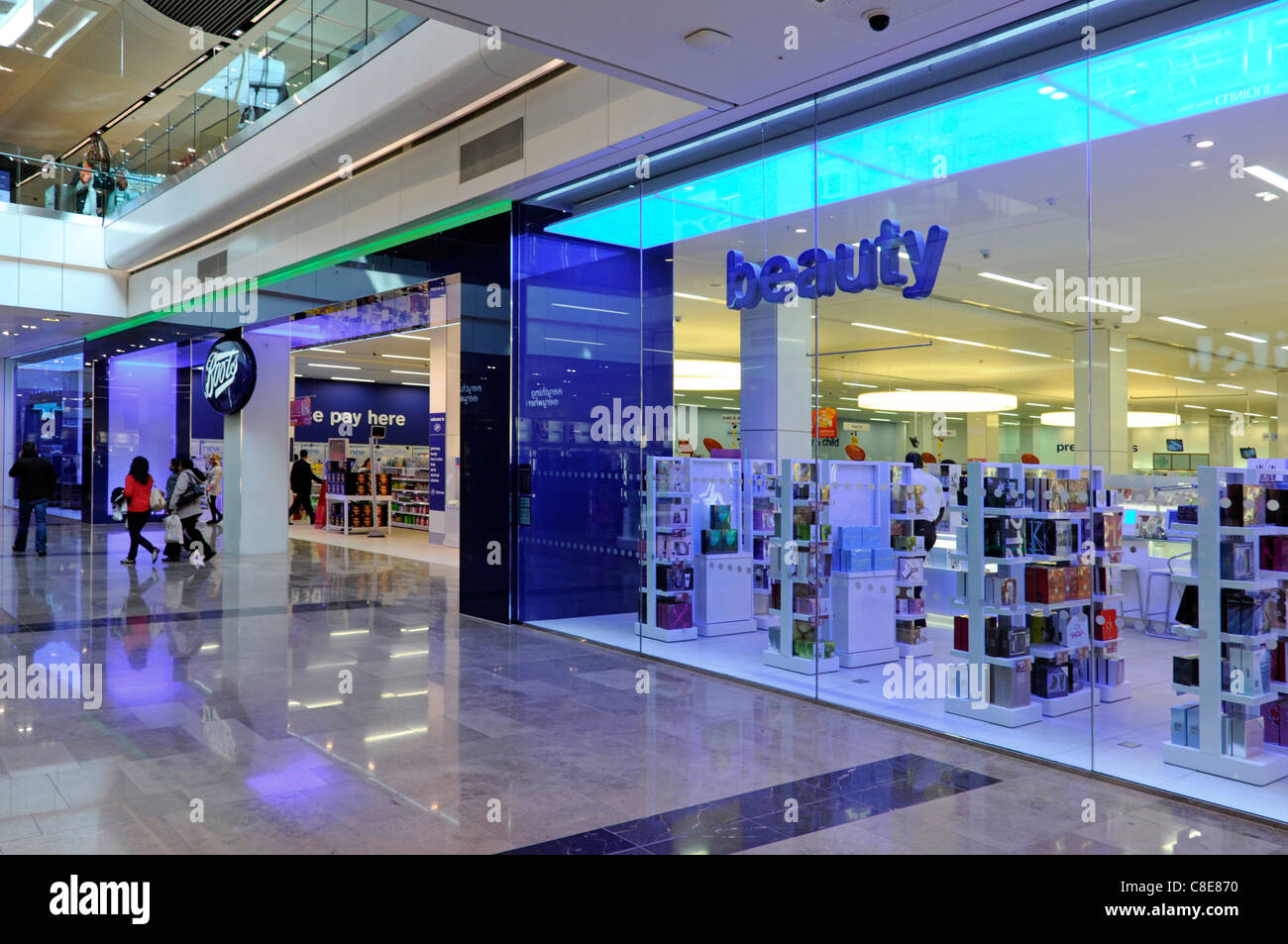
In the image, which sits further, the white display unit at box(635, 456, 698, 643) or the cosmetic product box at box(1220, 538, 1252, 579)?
the white display unit at box(635, 456, 698, 643)

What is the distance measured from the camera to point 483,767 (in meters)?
4.41

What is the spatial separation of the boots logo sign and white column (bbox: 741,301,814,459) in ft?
0.36

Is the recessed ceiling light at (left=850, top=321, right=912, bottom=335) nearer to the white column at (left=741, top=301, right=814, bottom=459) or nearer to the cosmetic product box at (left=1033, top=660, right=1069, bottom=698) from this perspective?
the white column at (left=741, top=301, right=814, bottom=459)

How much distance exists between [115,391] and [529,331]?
1370 centimetres

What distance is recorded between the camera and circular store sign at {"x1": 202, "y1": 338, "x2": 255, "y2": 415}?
13250 millimetres

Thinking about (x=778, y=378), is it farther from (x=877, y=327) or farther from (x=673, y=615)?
(x=673, y=615)

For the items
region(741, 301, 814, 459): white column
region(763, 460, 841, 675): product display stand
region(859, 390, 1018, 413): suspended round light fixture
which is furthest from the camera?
region(763, 460, 841, 675): product display stand

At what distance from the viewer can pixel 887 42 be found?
5.19 metres

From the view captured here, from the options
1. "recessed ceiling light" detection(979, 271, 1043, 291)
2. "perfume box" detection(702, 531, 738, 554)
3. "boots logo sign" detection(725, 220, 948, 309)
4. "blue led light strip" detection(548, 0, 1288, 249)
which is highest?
"blue led light strip" detection(548, 0, 1288, 249)

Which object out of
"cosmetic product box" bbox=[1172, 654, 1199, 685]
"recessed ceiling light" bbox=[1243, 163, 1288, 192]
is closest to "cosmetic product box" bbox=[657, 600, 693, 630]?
"cosmetic product box" bbox=[1172, 654, 1199, 685]

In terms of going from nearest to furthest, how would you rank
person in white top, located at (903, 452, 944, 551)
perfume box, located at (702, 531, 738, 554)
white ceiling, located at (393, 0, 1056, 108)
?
white ceiling, located at (393, 0, 1056, 108) → person in white top, located at (903, 452, 944, 551) → perfume box, located at (702, 531, 738, 554)

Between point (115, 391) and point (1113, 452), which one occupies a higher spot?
point (115, 391)
